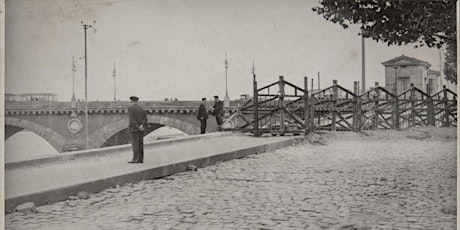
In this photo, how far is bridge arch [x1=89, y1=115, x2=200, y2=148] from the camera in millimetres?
23208

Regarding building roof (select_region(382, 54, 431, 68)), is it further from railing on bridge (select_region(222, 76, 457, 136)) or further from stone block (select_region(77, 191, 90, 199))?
stone block (select_region(77, 191, 90, 199))

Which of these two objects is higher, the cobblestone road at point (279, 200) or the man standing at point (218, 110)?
the man standing at point (218, 110)

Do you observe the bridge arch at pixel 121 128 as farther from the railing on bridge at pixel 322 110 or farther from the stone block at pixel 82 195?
the stone block at pixel 82 195

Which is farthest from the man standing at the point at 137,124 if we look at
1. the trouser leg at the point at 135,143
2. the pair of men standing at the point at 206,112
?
the pair of men standing at the point at 206,112

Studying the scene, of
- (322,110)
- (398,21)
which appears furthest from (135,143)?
(322,110)

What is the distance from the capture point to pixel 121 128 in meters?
25.1

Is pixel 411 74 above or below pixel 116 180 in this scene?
above

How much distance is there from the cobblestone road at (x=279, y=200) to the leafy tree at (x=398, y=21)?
4.76 ft

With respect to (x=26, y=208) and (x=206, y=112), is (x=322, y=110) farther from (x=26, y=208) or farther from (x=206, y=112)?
(x=26, y=208)

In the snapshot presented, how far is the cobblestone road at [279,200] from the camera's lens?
479cm

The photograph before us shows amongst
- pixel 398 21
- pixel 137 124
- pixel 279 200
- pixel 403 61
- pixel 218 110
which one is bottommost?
pixel 279 200

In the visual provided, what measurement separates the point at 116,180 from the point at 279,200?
2347 mm

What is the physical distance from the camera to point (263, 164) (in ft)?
30.2

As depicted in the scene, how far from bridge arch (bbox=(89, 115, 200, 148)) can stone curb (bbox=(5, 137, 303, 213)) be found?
13.2 metres
